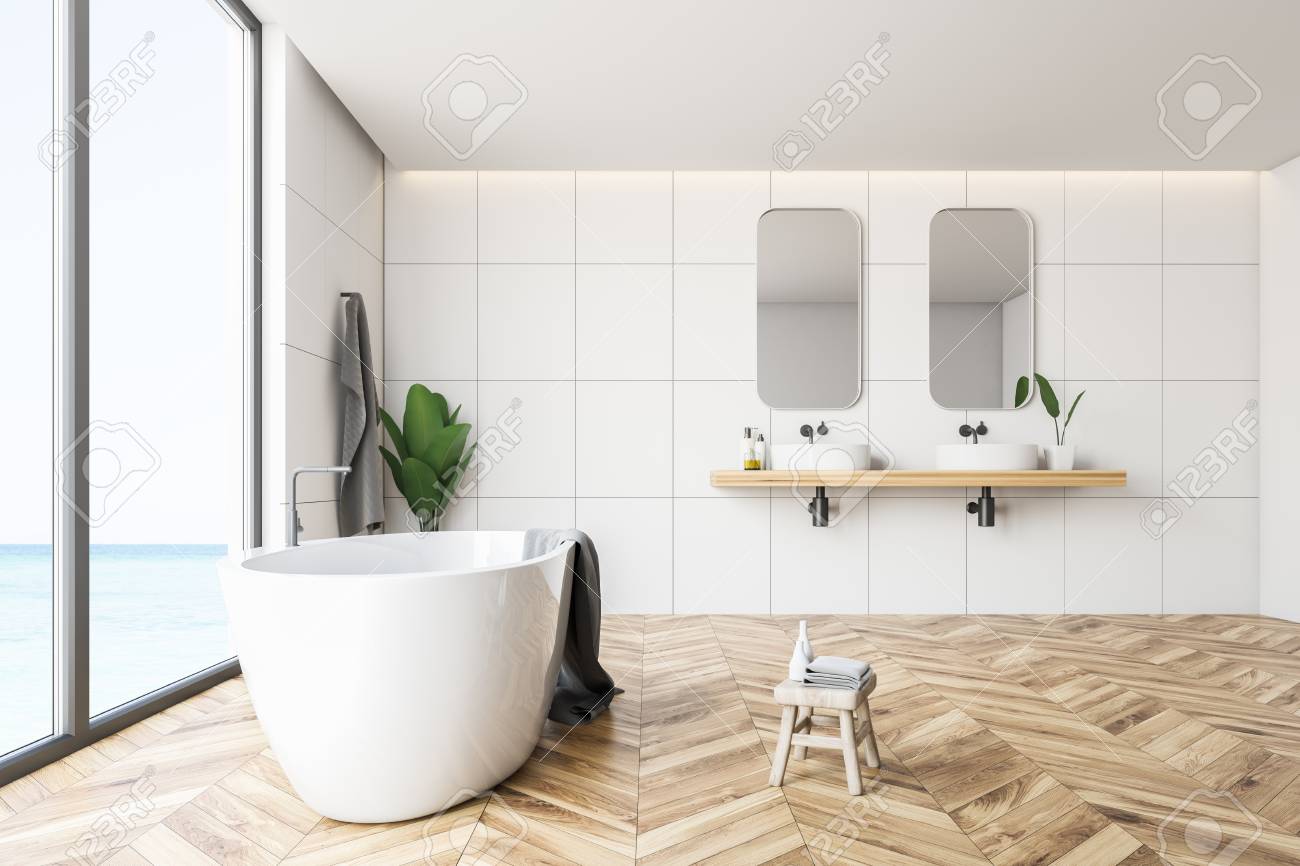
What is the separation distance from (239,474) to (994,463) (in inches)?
132

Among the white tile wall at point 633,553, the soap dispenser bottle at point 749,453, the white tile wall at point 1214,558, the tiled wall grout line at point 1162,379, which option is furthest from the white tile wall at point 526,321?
the white tile wall at point 1214,558

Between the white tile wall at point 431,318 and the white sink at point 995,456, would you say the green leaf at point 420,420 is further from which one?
the white sink at point 995,456

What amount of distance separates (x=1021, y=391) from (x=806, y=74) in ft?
6.91

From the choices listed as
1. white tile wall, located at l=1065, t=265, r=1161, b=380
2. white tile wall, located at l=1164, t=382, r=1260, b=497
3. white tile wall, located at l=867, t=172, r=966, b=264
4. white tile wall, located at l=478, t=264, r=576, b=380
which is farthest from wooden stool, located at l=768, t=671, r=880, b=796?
white tile wall, located at l=1164, t=382, r=1260, b=497

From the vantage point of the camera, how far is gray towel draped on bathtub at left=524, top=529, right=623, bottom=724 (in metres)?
2.52

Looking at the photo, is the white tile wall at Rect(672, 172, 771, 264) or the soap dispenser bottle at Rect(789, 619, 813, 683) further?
the white tile wall at Rect(672, 172, 771, 264)

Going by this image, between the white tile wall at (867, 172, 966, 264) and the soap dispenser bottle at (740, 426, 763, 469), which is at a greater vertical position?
the white tile wall at (867, 172, 966, 264)

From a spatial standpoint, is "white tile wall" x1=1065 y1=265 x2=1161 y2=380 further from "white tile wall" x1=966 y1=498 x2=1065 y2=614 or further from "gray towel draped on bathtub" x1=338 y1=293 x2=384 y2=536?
"gray towel draped on bathtub" x1=338 y1=293 x2=384 y2=536

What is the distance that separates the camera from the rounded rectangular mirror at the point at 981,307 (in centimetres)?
456

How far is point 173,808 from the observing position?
1933mm

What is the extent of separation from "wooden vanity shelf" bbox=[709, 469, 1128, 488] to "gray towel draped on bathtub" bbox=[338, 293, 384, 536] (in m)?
1.60

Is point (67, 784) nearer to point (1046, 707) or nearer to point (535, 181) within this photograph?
point (1046, 707)

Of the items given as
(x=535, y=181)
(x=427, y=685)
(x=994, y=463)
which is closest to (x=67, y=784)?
(x=427, y=685)

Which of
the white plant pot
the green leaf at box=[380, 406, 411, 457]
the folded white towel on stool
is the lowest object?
the folded white towel on stool
